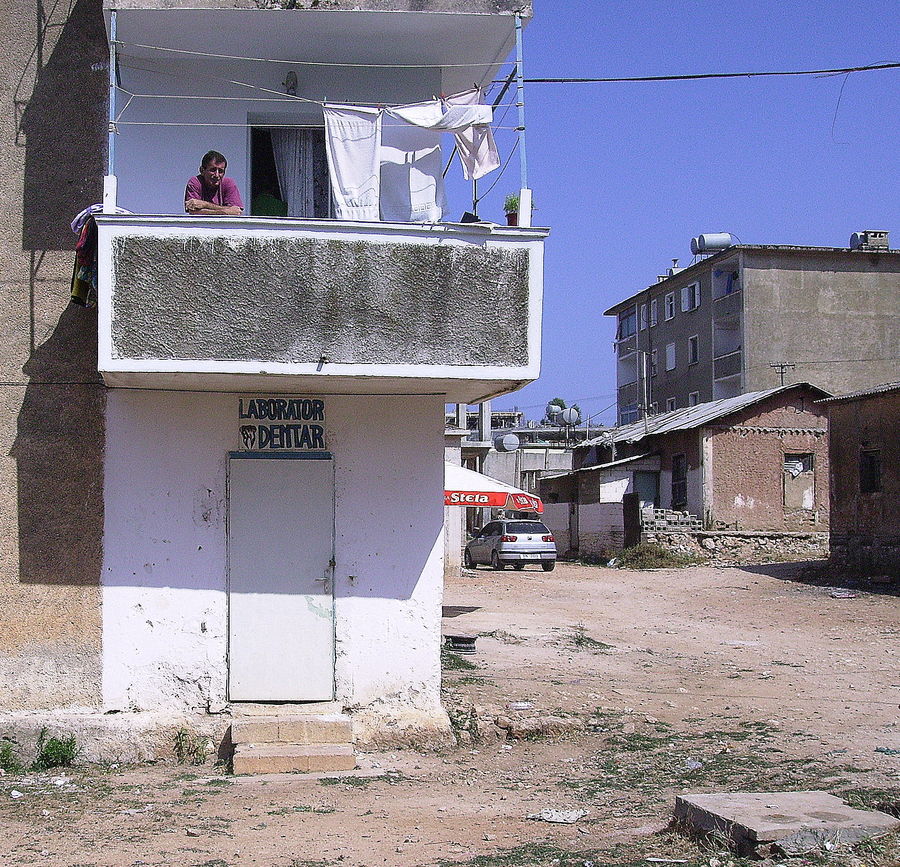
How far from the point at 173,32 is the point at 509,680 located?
775 cm

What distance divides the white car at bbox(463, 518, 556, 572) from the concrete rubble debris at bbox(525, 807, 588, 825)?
24.5 meters

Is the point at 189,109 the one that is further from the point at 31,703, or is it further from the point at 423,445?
the point at 31,703

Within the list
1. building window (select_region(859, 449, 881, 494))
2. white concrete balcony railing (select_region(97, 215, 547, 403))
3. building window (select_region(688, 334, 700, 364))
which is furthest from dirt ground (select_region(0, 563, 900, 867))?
building window (select_region(688, 334, 700, 364))

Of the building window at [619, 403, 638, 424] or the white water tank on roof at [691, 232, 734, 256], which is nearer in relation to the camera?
the white water tank on roof at [691, 232, 734, 256]

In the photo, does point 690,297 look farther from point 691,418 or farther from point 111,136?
point 111,136

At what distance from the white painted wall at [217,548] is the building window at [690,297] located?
43.2 metres

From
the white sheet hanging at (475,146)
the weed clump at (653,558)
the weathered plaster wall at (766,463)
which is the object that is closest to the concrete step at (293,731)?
the white sheet hanging at (475,146)

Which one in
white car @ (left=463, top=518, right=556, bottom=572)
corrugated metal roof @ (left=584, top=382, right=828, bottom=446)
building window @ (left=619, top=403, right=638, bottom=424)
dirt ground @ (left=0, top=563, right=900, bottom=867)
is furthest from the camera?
building window @ (left=619, top=403, right=638, bottom=424)

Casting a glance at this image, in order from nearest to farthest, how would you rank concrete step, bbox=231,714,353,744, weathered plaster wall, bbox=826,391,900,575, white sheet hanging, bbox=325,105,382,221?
concrete step, bbox=231,714,353,744 < white sheet hanging, bbox=325,105,382,221 < weathered plaster wall, bbox=826,391,900,575

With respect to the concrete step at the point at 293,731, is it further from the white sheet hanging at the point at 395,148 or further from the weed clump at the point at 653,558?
the weed clump at the point at 653,558

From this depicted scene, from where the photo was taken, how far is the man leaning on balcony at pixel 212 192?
888cm

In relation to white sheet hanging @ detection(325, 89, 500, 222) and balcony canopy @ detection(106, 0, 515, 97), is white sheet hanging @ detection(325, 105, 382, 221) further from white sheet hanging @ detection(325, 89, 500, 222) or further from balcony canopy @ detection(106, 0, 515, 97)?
balcony canopy @ detection(106, 0, 515, 97)

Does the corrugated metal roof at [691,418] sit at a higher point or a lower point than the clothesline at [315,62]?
lower

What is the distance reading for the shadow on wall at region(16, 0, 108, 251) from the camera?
9.17 meters
